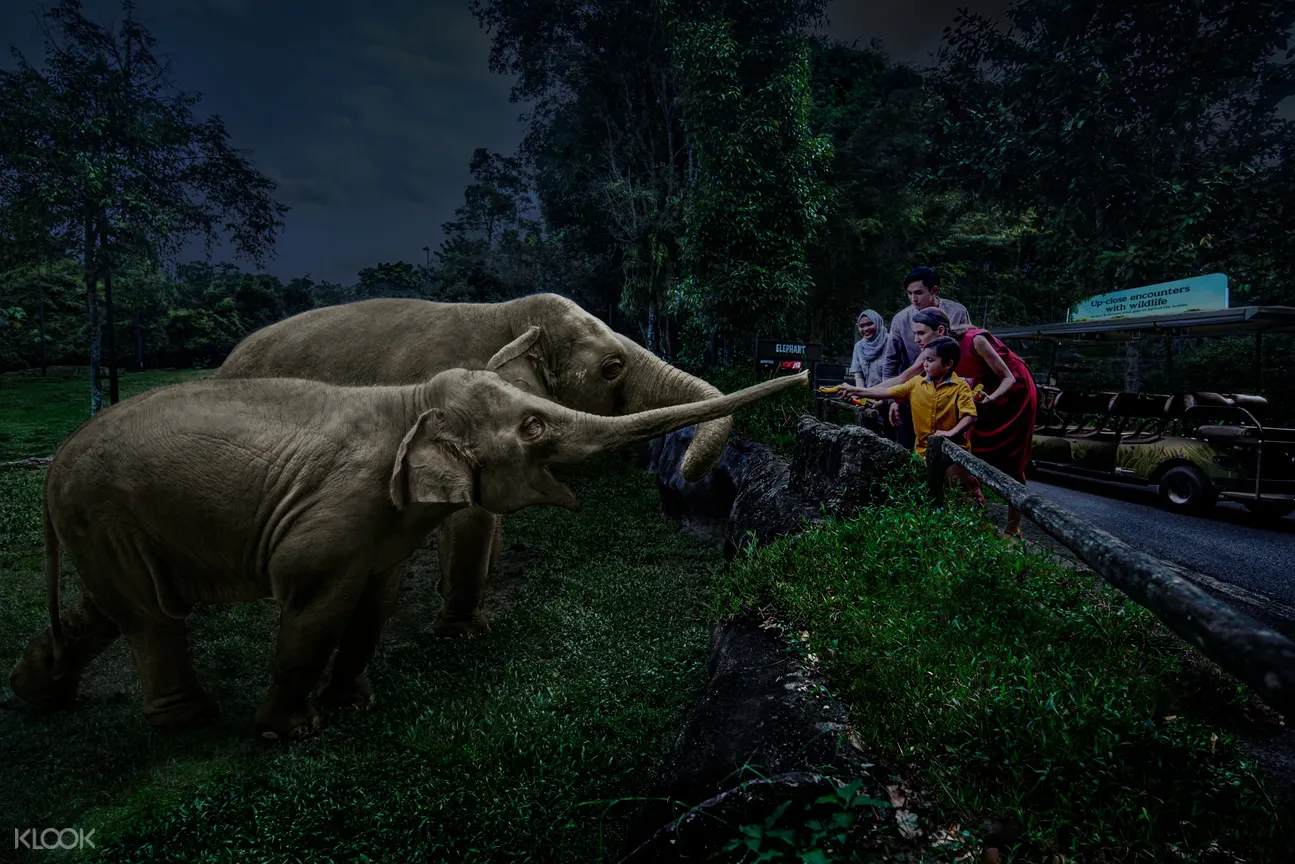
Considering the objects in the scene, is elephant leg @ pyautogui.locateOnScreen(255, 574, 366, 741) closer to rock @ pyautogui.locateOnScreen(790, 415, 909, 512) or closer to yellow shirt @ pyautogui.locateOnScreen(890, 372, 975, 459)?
rock @ pyautogui.locateOnScreen(790, 415, 909, 512)

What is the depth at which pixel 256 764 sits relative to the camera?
2.92 m

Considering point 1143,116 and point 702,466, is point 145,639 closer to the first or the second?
point 702,466

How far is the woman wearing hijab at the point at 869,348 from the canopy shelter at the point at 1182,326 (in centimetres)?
378

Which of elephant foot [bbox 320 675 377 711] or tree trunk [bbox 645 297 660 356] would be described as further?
tree trunk [bbox 645 297 660 356]

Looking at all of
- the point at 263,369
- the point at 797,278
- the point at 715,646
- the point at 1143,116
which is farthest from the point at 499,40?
the point at 715,646

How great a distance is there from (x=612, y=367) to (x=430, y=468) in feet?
6.91

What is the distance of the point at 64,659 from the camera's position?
3320 mm

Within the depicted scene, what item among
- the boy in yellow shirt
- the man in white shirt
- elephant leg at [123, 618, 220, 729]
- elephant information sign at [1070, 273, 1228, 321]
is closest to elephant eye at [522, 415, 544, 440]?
elephant leg at [123, 618, 220, 729]

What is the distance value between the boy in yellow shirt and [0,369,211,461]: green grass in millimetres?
11742

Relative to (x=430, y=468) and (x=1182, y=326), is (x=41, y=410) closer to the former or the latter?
(x=430, y=468)

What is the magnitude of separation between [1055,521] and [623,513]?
6.48 meters

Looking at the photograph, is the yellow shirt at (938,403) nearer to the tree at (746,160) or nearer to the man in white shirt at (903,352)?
the man in white shirt at (903,352)

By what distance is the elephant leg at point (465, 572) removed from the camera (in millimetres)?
4387

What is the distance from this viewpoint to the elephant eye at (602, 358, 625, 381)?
15.3ft
